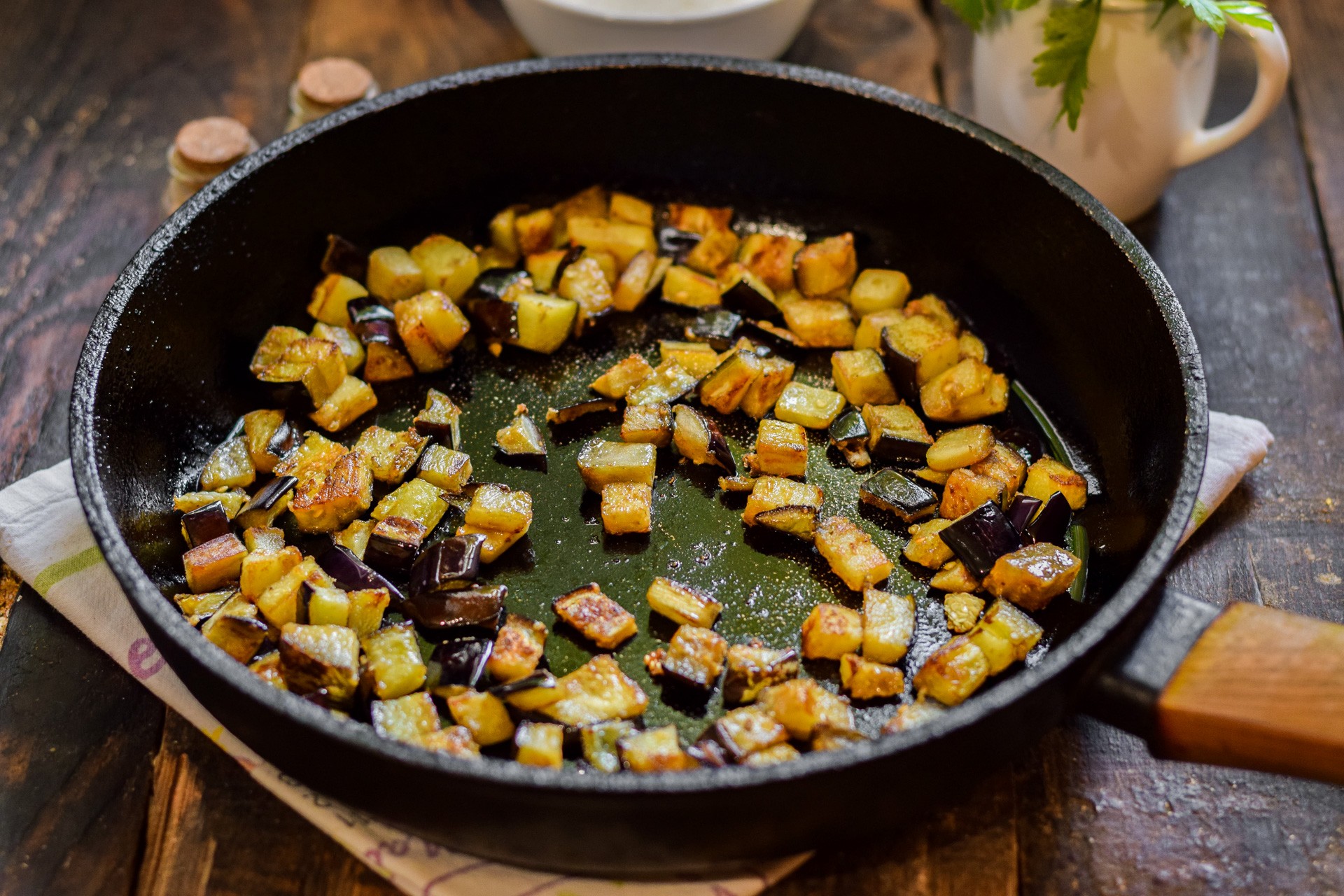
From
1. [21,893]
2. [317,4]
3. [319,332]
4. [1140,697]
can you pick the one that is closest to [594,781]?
[1140,697]

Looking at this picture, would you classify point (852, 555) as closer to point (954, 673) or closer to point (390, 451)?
point (954, 673)

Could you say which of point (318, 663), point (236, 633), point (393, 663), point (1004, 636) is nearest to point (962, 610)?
point (1004, 636)

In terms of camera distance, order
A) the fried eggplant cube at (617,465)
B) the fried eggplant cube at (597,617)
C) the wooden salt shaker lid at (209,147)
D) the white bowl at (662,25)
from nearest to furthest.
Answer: the fried eggplant cube at (597,617) → the fried eggplant cube at (617,465) → the wooden salt shaker lid at (209,147) → the white bowl at (662,25)

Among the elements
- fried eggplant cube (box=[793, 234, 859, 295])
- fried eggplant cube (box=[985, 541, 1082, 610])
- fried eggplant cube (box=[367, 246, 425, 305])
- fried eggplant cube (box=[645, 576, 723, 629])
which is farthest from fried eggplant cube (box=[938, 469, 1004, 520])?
fried eggplant cube (box=[367, 246, 425, 305])

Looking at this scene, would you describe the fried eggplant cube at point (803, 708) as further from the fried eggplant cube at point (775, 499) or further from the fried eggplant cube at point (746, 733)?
the fried eggplant cube at point (775, 499)

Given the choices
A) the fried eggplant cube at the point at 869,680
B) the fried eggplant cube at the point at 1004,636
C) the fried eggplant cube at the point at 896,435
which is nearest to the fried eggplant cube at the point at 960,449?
the fried eggplant cube at the point at 896,435
